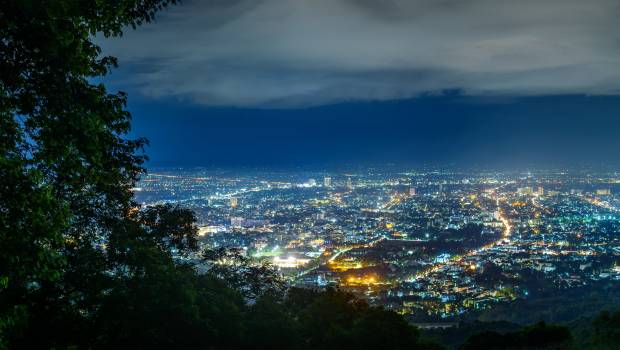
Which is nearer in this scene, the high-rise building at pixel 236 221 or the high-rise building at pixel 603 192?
the high-rise building at pixel 236 221

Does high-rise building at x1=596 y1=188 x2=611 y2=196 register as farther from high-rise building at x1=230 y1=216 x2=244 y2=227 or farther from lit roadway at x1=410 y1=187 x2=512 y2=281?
high-rise building at x1=230 y1=216 x2=244 y2=227

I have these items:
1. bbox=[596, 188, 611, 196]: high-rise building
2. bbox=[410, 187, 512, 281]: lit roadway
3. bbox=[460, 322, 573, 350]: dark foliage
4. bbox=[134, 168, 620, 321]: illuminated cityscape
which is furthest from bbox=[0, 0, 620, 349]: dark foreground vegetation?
bbox=[596, 188, 611, 196]: high-rise building

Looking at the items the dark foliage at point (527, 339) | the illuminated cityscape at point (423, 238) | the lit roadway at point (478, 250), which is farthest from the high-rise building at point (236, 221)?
the dark foliage at point (527, 339)

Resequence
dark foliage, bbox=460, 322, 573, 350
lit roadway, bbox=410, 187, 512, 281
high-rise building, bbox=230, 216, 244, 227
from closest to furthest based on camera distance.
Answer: dark foliage, bbox=460, 322, 573, 350, lit roadway, bbox=410, 187, 512, 281, high-rise building, bbox=230, 216, 244, 227

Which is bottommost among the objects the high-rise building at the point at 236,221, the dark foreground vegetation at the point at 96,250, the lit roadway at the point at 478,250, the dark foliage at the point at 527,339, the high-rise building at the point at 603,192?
the lit roadway at the point at 478,250

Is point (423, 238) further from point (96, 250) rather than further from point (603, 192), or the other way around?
point (603, 192)

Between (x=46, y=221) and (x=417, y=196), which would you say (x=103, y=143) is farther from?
(x=417, y=196)

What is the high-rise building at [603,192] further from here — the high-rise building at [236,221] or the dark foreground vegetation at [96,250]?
the dark foreground vegetation at [96,250]
